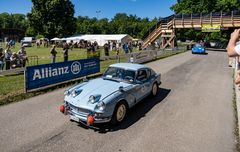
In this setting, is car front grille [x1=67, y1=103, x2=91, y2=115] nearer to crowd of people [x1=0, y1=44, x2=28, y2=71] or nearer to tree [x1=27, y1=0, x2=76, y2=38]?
crowd of people [x1=0, y1=44, x2=28, y2=71]

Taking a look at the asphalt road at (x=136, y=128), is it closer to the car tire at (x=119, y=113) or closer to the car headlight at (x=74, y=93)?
the car tire at (x=119, y=113)

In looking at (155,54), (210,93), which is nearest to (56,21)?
(155,54)

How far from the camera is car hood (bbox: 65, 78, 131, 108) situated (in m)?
6.87

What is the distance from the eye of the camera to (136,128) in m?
7.08

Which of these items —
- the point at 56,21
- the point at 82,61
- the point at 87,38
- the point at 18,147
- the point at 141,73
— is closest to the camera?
the point at 18,147

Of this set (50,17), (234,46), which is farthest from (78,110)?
(50,17)

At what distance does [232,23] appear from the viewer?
34.4m

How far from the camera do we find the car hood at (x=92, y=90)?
270 inches

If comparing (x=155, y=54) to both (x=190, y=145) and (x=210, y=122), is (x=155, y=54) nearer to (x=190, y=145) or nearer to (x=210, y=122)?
(x=210, y=122)

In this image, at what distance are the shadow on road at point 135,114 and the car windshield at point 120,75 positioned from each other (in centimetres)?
116

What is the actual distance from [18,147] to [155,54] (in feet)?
72.2

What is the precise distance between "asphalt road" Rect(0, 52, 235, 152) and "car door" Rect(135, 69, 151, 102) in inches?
21.3

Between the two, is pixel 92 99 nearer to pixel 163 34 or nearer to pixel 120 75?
pixel 120 75

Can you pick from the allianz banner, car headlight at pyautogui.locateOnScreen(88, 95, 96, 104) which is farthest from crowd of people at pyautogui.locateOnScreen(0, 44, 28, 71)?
car headlight at pyautogui.locateOnScreen(88, 95, 96, 104)
